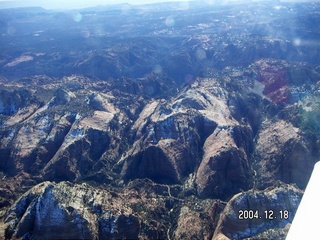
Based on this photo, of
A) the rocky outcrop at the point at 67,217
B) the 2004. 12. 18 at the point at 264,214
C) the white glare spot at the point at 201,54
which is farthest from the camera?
the white glare spot at the point at 201,54

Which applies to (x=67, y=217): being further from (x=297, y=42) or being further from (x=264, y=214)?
(x=297, y=42)

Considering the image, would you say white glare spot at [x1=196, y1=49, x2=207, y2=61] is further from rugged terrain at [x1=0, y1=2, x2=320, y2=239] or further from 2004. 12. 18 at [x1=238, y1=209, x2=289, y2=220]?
2004. 12. 18 at [x1=238, y1=209, x2=289, y2=220]

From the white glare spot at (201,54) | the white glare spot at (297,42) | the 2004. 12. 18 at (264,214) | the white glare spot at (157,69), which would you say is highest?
the 2004. 12. 18 at (264,214)

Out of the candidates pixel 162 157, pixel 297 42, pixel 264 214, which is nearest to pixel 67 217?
pixel 264 214

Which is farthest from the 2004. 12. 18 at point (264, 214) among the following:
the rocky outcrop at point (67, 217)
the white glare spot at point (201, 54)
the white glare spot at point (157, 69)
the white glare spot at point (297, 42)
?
the white glare spot at point (297, 42)

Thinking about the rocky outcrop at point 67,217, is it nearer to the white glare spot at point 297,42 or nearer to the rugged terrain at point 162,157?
the rugged terrain at point 162,157

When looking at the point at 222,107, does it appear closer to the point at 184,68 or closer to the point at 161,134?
the point at 161,134

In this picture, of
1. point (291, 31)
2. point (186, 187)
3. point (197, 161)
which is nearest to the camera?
point (186, 187)

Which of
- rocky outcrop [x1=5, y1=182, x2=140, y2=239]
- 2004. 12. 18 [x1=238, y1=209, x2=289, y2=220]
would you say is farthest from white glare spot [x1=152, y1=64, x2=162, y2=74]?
2004. 12. 18 [x1=238, y1=209, x2=289, y2=220]

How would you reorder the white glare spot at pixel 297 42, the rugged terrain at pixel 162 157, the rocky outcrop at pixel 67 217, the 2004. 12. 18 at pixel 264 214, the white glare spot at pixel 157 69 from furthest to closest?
the white glare spot at pixel 297 42 < the white glare spot at pixel 157 69 < the rugged terrain at pixel 162 157 < the 2004. 12. 18 at pixel 264 214 < the rocky outcrop at pixel 67 217

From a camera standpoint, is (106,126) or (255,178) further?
(106,126)

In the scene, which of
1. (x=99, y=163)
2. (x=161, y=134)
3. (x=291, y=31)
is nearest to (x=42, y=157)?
(x=99, y=163)
